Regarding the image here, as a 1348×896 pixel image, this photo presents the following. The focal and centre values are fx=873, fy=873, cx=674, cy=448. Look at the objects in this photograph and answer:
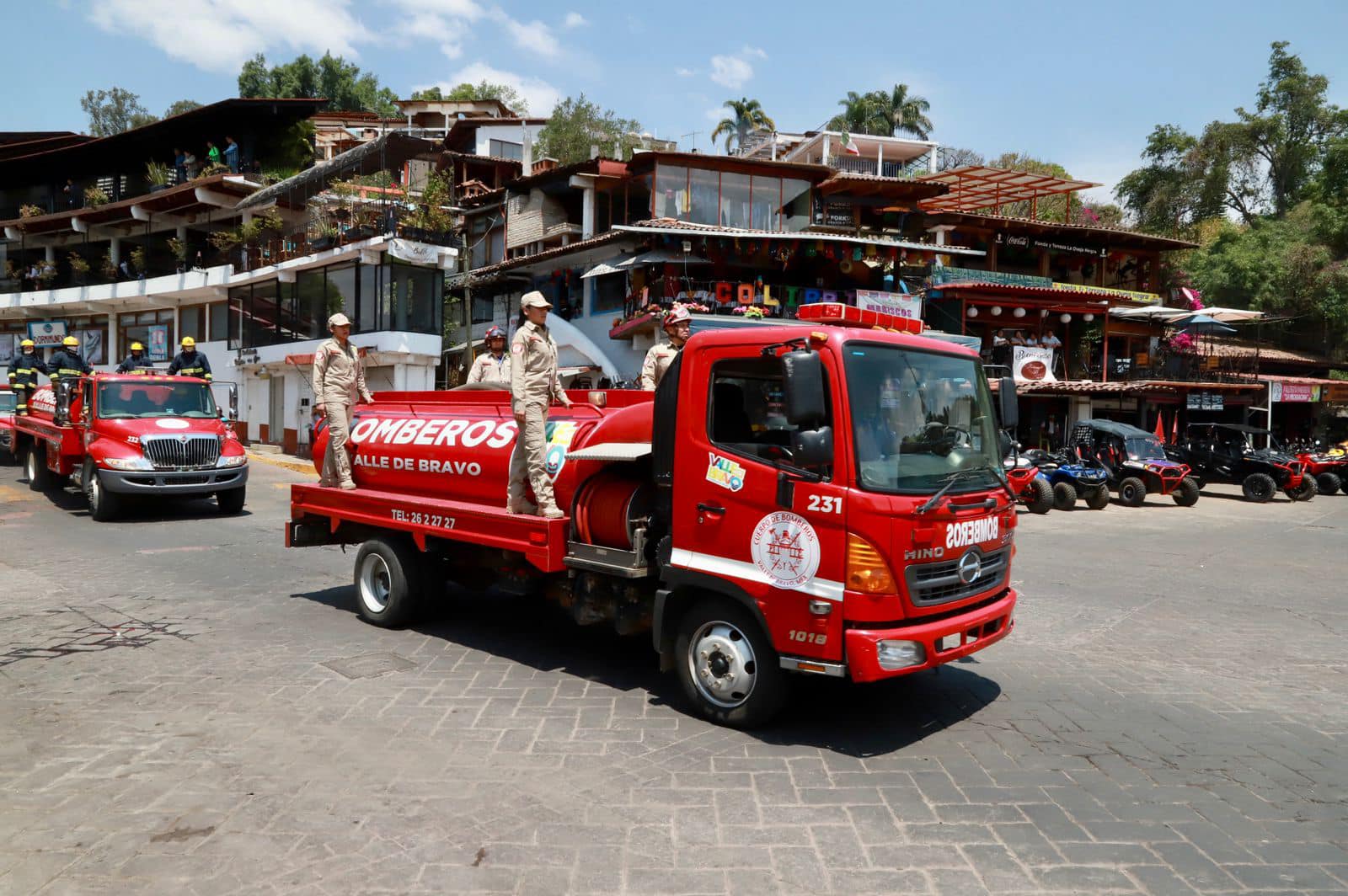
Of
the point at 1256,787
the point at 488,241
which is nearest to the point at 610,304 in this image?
the point at 488,241

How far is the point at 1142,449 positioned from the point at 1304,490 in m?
5.18

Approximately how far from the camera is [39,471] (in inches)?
653

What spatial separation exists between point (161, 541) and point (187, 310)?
92.2 ft

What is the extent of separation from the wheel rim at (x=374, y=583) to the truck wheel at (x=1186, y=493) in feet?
61.0

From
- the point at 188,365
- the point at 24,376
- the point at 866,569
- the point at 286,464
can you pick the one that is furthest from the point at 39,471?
the point at 866,569

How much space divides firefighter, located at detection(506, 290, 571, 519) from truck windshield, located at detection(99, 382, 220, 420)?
33.1 feet

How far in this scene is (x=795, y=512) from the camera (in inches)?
191

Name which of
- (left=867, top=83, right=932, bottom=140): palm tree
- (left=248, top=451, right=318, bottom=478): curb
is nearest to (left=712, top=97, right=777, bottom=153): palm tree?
(left=867, top=83, right=932, bottom=140): palm tree

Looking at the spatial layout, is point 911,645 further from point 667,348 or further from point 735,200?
point 735,200

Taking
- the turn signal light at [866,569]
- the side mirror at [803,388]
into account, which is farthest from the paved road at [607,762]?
the side mirror at [803,388]

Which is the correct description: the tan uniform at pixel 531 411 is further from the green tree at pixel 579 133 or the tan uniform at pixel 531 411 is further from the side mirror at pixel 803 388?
the green tree at pixel 579 133

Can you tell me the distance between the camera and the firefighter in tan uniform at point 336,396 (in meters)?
8.09

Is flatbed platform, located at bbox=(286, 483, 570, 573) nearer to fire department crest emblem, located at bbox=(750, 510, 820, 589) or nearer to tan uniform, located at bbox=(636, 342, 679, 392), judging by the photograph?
fire department crest emblem, located at bbox=(750, 510, 820, 589)

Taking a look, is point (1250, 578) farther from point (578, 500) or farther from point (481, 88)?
point (481, 88)
